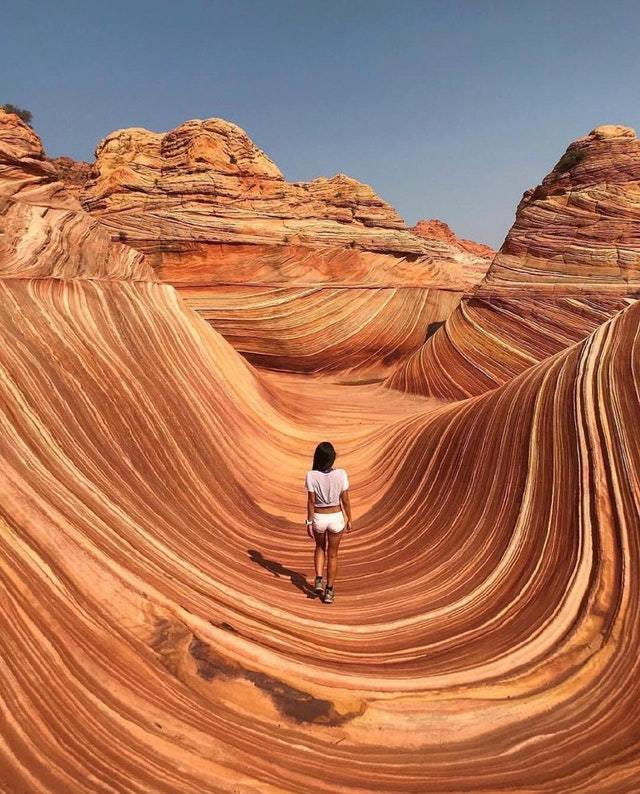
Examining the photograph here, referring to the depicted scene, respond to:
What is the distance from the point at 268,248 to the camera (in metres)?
15.7

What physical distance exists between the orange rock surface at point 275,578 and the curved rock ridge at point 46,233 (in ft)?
0.18

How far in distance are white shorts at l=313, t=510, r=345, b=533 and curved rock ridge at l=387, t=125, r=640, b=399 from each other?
8.97 metres

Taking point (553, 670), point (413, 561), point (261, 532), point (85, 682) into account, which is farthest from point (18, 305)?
point (553, 670)

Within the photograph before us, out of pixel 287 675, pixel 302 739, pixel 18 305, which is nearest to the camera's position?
pixel 302 739

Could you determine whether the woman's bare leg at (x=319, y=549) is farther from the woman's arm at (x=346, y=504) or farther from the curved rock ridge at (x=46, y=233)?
the curved rock ridge at (x=46, y=233)

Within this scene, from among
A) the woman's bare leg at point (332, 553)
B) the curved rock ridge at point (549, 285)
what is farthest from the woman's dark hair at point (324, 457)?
the curved rock ridge at point (549, 285)

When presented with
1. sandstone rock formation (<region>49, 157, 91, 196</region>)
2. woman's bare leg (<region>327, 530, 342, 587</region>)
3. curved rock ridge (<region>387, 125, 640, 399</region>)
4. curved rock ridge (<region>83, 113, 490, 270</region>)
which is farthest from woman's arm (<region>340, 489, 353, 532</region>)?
sandstone rock formation (<region>49, 157, 91, 196</region>)

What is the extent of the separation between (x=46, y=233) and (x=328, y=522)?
5.48 metres

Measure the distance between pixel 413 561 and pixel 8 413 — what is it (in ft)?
11.2

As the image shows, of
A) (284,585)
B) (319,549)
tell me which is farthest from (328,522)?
(284,585)

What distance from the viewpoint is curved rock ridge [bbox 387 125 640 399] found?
1248 centimetres

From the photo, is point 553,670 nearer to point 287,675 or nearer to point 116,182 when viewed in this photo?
point 287,675

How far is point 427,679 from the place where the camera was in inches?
124

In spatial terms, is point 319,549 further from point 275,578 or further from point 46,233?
point 46,233
